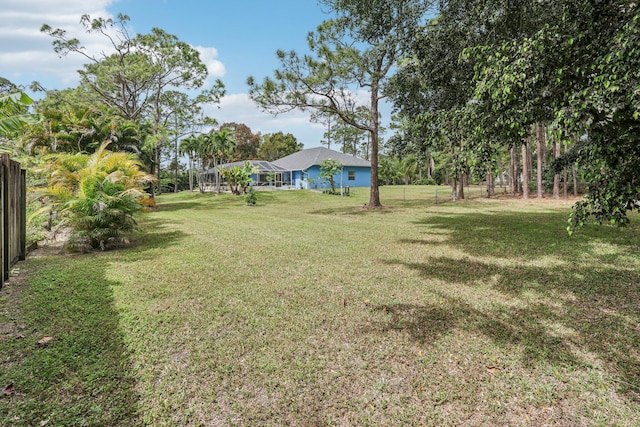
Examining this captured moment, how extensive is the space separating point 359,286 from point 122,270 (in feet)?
14.3

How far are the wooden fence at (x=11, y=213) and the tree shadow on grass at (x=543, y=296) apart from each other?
18.3ft

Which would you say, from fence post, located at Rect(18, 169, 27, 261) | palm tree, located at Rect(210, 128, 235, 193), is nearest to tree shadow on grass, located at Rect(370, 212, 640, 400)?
fence post, located at Rect(18, 169, 27, 261)

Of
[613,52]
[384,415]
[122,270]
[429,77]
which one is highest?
[429,77]

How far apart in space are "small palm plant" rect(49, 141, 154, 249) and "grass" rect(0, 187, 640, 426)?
0.79 metres

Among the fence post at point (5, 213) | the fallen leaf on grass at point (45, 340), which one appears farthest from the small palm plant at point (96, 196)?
the fallen leaf on grass at point (45, 340)

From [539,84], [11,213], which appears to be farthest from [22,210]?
[539,84]

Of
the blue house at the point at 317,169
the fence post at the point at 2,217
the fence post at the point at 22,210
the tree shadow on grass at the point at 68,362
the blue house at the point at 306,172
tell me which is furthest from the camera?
the blue house at the point at 306,172

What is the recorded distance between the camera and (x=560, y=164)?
12773 millimetres

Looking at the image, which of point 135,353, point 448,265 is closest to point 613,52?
point 448,265

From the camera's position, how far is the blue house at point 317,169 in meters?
37.9

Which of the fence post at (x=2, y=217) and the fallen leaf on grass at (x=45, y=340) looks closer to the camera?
the fallen leaf on grass at (x=45, y=340)

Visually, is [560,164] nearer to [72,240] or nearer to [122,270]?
[122,270]

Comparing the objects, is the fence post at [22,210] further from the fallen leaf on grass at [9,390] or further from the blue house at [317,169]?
the blue house at [317,169]

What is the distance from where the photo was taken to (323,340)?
12.3 feet
